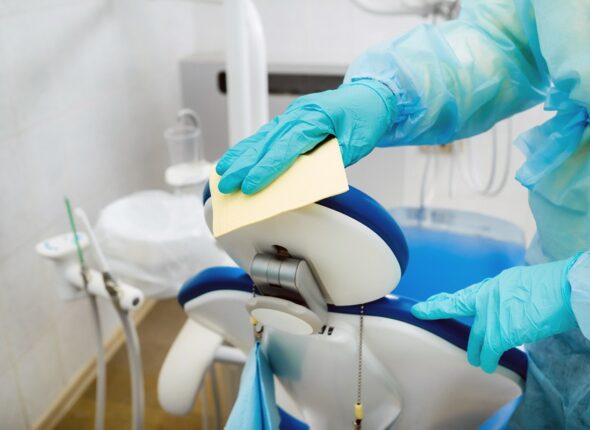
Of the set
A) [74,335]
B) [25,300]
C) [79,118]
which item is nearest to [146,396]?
[74,335]

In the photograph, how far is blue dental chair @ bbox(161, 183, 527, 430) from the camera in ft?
2.04

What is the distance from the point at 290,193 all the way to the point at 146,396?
1.49 meters

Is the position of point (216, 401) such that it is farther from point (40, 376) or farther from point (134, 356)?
point (40, 376)

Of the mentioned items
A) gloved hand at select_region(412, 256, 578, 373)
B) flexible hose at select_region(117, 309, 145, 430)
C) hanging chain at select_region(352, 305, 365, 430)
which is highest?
gloved hand at select_region(412, 256, 578, 373)

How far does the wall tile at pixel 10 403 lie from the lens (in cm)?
155

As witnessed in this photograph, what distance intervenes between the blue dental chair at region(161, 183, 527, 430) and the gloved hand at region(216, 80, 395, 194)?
56 mm

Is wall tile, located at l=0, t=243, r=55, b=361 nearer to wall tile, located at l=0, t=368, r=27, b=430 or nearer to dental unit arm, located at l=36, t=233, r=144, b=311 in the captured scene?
wall tile, located at l=0, t=368, r=27, b=430

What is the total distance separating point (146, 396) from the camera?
6.10 feet

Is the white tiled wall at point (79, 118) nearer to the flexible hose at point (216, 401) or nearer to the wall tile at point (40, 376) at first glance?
the wall tile at point (40, 376)

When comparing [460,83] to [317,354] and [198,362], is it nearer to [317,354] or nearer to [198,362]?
[317,354]

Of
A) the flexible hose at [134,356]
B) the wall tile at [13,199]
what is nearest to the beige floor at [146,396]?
the flexible hose at [134,356]

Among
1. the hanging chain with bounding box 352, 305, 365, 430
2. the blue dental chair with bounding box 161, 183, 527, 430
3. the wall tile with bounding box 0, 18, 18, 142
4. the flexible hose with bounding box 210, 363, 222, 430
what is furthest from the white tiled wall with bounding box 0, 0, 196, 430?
the hanging chain with bounding box 352, 305, 365, 430

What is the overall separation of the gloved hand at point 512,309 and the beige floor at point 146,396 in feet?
3.30

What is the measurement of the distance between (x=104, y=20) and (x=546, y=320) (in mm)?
1636
